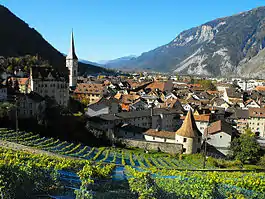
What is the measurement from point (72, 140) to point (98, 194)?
2608 cm

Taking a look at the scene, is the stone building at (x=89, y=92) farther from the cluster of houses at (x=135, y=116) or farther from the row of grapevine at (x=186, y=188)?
the row of grapevine at (x=186, y=188)

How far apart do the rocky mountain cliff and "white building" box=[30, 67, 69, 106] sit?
87.2 meters

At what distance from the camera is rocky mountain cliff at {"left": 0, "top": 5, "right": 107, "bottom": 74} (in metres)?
150

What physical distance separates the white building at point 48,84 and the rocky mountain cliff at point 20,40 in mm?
87231

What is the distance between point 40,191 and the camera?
18.2 m

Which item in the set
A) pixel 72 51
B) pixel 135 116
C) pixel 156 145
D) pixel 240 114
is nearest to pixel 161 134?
pixel 156 145

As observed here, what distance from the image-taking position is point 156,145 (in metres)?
45.2

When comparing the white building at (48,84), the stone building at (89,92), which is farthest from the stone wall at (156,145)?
the stone building at (89,92)

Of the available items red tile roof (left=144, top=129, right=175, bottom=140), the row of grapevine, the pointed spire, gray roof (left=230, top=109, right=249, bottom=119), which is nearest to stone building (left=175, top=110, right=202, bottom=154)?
red tile roof (left=144, top=129, right=175, bottom=140)

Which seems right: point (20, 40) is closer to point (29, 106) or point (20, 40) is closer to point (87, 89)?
point (87, 89)

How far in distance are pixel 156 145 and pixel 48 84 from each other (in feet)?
85.2

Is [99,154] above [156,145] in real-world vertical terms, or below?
above

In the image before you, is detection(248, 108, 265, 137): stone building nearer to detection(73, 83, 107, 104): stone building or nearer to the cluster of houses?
the cluster of houses

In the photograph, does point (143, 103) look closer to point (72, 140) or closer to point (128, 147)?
point (128, 147)
